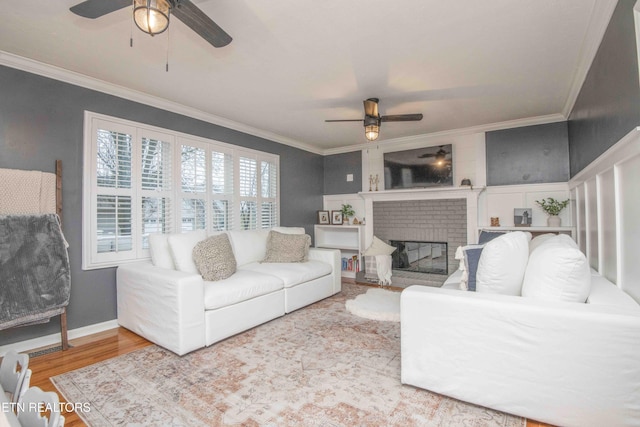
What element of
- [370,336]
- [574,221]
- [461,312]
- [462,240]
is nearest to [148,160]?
[370,336]

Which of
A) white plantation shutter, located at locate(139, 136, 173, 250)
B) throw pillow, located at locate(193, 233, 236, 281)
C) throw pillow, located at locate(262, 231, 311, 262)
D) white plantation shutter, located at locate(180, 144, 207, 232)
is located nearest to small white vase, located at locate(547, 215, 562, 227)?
throw pillow, located at locate(262, 231, 311, 262)

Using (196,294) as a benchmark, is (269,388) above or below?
below

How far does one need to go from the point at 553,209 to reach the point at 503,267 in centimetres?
275

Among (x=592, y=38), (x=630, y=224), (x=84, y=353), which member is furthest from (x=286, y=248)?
(x=592, y=38)

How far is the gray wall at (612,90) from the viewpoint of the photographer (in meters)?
1.61

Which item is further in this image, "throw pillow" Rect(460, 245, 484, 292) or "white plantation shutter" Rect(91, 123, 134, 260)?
"white plantation shutter" Rect(91, 123, 134, 260)

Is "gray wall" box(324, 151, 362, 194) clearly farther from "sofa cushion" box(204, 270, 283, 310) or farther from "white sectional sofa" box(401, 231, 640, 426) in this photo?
"white sectional sofa" box(401, 231, 640, 426)

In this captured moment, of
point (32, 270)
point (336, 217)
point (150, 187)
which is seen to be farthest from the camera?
point (336, 217)

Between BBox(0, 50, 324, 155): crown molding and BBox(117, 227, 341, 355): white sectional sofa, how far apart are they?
1.49 m

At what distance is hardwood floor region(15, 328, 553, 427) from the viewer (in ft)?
7.25

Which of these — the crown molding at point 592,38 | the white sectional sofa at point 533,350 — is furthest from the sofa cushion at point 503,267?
the crown molding at point 592,38

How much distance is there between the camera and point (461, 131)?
460 cm

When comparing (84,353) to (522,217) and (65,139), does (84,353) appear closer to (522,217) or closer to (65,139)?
(65,139)

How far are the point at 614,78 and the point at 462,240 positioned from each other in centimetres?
293
